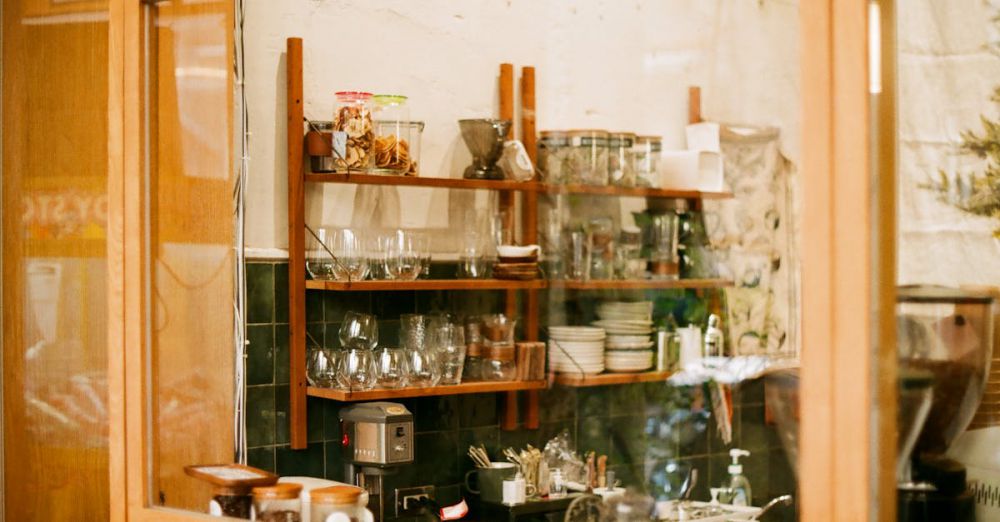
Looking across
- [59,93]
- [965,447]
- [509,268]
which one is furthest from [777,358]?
[59,93]

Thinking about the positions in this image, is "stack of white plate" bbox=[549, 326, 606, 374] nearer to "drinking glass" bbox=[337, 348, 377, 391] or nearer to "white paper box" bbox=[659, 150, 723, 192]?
"white paper box" bbox=[659, 150, 723, 192]

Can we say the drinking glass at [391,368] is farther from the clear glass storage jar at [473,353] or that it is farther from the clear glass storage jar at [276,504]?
the clear glass storage jar at [276,504]

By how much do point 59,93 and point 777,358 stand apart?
2.25m

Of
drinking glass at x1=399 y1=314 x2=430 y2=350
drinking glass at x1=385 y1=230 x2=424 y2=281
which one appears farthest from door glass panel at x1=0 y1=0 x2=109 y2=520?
drinking glass at x1=399 y1=314 x2=430 y2=350

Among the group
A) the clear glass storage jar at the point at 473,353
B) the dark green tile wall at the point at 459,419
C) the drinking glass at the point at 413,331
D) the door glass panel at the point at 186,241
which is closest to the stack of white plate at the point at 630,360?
the dark green tile wall at the point at 459,419

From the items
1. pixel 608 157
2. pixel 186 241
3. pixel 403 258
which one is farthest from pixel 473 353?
pixel 186 241

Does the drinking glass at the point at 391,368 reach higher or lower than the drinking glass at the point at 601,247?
lower

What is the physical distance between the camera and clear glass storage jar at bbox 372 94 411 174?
3.99 meters

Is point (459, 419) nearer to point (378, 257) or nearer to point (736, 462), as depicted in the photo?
point (378, 257)

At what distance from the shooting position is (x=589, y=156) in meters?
4.41

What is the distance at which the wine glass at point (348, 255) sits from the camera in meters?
3.93

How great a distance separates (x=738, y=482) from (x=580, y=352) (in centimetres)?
103

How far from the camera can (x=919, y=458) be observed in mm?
1738

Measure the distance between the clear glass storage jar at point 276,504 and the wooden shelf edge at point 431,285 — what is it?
3.66 feet
